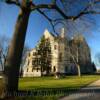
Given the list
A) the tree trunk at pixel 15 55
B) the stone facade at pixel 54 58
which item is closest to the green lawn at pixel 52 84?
the tree trunk at pixel 15 55

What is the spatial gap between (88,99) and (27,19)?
5089mm

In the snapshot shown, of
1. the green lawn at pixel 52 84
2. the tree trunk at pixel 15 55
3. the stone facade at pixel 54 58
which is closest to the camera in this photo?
the tree trunk at pixel 15 55

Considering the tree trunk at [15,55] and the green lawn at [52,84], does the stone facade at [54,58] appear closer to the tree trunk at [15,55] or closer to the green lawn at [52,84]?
the green lawn at [52,84]

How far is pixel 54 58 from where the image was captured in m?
83.1

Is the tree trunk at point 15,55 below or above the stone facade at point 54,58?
below

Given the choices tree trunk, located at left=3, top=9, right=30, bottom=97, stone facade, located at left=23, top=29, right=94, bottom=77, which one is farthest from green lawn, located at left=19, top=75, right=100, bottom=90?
stone facade, located at left=23, top=29, right=94, bottom=77

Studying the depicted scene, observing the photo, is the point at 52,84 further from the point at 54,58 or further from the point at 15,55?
the point at 54,58

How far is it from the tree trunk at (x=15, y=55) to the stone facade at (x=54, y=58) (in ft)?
133

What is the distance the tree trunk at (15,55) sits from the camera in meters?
13.9

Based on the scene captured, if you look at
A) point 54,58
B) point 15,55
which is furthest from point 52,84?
point 54,58

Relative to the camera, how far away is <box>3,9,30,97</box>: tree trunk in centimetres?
1390

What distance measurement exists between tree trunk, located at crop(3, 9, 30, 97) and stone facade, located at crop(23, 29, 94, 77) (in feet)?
133

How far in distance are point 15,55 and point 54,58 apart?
69.0m

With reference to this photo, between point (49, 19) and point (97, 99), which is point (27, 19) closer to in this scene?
point (49, 19)
